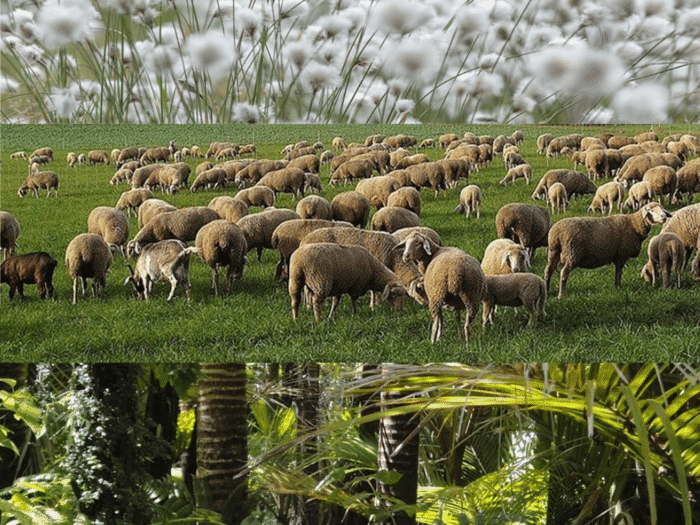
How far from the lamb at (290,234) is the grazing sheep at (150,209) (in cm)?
28

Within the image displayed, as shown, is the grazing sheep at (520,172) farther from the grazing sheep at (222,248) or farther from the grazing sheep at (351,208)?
the grazing sheep at (222,248)

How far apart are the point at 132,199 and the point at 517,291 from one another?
1.00m

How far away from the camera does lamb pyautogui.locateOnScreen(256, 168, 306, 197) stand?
228 cm

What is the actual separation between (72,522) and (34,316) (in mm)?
590

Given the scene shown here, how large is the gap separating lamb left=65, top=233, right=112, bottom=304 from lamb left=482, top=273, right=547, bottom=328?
972 mm

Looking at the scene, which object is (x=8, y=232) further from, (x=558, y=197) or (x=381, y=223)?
(x=558, y=197)

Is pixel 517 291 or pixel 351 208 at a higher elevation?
pixel 351 208

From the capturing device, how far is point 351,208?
232cm

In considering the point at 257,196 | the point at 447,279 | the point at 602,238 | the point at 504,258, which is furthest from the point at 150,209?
the point at 602,238

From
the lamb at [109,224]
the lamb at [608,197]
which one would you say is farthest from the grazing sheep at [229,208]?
the lamb at [608,197]

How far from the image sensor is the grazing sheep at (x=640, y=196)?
7.23ft

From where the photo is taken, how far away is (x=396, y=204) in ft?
7.49

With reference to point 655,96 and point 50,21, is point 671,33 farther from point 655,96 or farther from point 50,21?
point 50,21

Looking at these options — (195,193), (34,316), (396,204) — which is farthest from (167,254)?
(396,204)
